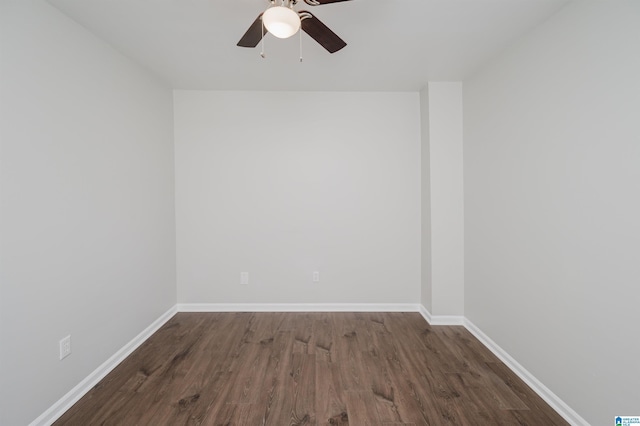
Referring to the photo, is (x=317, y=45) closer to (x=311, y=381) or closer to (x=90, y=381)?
(x=311, y=381)

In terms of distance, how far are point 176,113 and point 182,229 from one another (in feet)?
4.34

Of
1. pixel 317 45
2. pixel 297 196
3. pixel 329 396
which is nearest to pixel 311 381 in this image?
pixel 329 396

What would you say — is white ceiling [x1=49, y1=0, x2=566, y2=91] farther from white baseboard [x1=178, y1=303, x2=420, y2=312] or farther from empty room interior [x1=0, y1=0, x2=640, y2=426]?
white baseboard [x1=178, y1=303, x2=420, y2=312]

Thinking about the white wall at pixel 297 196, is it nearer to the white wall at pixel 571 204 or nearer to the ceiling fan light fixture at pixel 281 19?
the white wall at pixel 571 204

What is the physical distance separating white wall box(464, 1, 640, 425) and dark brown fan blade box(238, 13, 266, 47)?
1861 millimetres

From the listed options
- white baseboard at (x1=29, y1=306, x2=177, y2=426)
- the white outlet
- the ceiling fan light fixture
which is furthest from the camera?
the white outlet

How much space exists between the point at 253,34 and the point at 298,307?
2669mm

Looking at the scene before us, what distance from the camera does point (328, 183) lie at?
312 centimetres

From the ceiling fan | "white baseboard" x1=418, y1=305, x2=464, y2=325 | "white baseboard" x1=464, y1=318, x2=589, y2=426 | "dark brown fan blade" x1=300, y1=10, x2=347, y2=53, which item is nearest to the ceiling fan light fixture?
the ceiling fan

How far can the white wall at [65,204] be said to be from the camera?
4.70ft

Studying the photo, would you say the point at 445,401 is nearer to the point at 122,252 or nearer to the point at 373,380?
the point at 373,380

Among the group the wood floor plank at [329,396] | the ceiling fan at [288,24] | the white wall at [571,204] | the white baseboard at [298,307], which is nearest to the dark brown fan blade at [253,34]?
the ceiling fan at [288,24]

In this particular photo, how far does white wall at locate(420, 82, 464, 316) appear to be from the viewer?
284 cm

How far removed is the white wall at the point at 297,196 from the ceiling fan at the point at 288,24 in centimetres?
141
